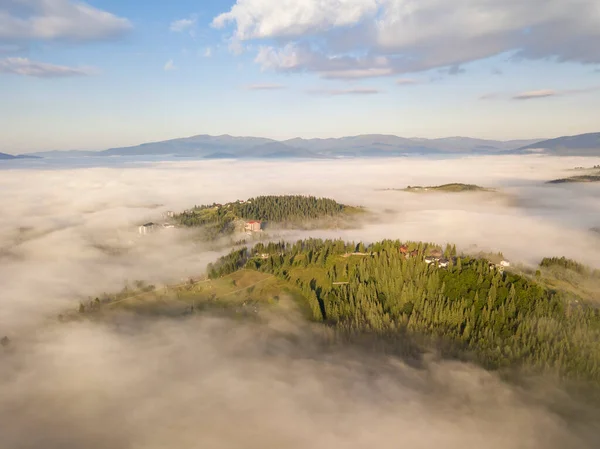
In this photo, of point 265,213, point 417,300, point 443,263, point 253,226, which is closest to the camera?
point 417,300

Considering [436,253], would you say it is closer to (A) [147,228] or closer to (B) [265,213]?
(B) [265,213]

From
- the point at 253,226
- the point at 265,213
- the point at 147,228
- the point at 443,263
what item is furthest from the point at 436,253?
the point at 147,228

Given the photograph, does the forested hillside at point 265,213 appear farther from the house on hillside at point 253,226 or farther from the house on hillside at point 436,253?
the house on hillside at point 436,253

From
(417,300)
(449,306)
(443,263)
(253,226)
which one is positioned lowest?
(449,306)

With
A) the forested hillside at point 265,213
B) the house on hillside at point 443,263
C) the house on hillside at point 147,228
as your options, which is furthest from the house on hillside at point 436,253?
the house on hillside at point 147,228

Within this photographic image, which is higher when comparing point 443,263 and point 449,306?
point 443,263

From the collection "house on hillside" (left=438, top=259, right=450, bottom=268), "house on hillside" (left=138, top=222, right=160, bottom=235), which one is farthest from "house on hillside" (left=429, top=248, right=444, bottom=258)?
"house on hillside" (left=138, top=222, right=160, bottom=235)

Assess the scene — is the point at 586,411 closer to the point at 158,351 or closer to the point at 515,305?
the point at 515,305
